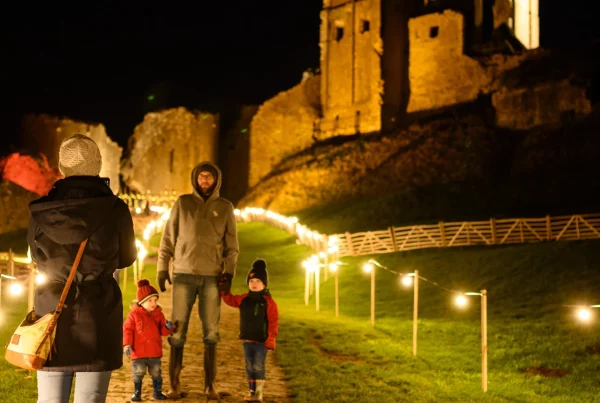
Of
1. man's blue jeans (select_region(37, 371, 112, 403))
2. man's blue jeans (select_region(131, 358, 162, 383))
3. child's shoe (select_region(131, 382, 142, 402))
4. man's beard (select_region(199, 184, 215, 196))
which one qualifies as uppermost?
man's beard (select_region(199, 184, 215, 196))

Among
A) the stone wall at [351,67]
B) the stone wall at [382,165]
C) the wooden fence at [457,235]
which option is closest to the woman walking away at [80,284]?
the wooden fence at [457,235]

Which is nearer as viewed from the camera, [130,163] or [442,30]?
[442,30]

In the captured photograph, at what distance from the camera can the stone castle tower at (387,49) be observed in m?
52.7

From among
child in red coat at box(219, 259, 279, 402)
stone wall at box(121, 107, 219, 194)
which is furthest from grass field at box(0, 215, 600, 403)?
stone wall at box(121, 107, 219, 194)

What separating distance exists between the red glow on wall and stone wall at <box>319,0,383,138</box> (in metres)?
21.1

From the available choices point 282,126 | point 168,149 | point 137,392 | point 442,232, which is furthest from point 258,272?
point 282,126

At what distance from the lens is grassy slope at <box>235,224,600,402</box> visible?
10195mm

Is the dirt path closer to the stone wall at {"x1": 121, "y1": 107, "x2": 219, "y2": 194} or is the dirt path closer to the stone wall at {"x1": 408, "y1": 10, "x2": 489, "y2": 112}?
the stone wall at {"x1": 408, "y1": 10, "x2": 489, "y2": 112}

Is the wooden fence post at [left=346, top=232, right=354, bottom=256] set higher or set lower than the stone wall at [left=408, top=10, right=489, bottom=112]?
lower

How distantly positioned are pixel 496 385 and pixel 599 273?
369 inches

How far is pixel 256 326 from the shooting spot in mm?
8016

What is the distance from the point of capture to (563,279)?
19141 mm

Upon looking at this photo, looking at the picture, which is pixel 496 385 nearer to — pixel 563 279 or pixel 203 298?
pixel 203 298

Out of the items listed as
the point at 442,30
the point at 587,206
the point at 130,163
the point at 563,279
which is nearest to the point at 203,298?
the point at 563,279
